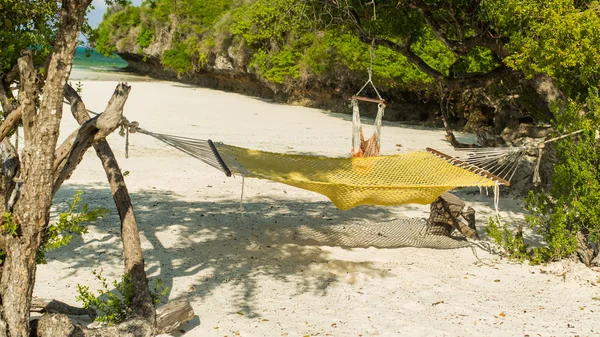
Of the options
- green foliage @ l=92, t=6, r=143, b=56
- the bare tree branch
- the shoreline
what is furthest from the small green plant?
green foliage @ l=92, t=6, r=143, b=56

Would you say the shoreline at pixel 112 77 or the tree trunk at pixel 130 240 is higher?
the tree trunk at pixel 130 240

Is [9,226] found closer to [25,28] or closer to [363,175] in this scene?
[25,28]

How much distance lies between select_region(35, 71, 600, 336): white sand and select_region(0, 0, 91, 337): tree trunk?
120 centimetres

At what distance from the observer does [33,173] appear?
3232 millimetres

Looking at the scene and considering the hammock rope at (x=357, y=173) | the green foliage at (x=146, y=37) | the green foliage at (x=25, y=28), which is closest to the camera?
the green foliage at (x=25, y=28)

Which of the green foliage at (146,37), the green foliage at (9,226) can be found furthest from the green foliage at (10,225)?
the green foliage at (146,37)

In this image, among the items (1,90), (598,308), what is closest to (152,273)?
(1,90)

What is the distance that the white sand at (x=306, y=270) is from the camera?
447 centimetres

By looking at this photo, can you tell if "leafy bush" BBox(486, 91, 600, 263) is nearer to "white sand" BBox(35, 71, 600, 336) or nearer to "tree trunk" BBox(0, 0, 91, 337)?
"white sand" BBox(35, 71, 600, 336)

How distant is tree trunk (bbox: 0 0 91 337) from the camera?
320 centimetres

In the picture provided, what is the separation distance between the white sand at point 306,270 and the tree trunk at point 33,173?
3.95 feet

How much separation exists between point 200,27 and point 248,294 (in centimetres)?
2039

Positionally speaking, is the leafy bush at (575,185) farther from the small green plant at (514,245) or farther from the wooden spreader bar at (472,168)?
the wooden spreader bar at (472,168)

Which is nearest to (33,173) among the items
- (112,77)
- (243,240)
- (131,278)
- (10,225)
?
(10,225)
